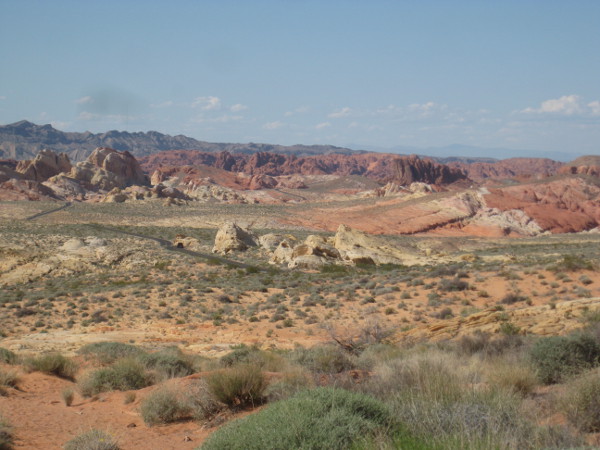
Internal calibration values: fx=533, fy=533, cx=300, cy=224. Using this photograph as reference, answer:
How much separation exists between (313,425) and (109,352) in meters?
9.33

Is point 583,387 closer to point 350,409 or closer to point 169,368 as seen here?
point 350,409

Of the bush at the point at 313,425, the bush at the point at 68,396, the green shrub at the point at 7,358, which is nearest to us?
the bush at the point at 313,425

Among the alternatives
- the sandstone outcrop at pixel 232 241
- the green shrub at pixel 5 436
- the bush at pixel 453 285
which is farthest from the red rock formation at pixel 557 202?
the green shrub at pixel 5 436

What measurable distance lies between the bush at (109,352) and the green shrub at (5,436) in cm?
501

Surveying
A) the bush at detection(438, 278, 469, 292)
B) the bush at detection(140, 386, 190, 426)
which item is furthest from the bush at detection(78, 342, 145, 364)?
the bush at detection(438, 278, 469, 292)

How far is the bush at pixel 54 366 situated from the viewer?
11.4m

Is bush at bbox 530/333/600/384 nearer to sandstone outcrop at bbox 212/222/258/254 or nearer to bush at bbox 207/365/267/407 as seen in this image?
bush at bbox 207/365/267/407

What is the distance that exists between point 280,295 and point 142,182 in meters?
109

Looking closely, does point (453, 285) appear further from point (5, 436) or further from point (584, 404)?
point (5, 436)

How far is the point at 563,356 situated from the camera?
821cm

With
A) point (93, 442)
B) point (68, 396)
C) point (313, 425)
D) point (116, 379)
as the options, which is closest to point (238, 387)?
point (93, 442)

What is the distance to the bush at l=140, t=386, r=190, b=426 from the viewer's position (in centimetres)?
798

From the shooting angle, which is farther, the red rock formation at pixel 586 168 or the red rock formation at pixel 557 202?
the red rock formation at pixel 586 168

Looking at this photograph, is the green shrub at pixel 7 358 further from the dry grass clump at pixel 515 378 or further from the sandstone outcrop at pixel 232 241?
the sandstone outcrop at pixel 232 241
